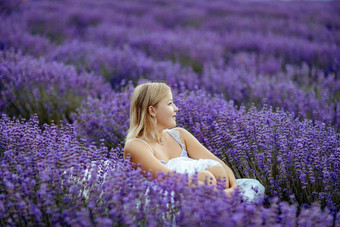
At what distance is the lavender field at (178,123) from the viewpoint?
1.48 m

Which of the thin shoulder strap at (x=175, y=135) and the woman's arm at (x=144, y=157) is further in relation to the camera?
the thin shoulder strap at (x=175, y=135)

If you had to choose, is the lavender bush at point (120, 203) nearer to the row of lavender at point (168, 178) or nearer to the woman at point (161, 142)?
the row of lavender at point (168, 178)

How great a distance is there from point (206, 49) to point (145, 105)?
476 centimetres

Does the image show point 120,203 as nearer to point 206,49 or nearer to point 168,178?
point 168,178

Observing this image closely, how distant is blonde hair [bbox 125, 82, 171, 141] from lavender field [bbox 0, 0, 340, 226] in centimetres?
23

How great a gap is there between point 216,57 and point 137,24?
13.1ft

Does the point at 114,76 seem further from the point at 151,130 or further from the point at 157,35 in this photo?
the point at 151,130

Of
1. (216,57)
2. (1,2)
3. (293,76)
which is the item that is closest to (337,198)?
(293,76)

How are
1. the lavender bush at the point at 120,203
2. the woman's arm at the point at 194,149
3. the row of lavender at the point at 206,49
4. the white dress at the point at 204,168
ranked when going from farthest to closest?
the row of lavender at the point at 206,49 < the woman's arm at the point at 194,149 < the white dress at the point at 204,168 < the lavender bush at the point at 120,203

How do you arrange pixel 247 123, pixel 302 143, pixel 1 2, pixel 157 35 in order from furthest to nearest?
pixel 1 2 → pixel 157 35 → pixel 247 123 → pixel 302 143

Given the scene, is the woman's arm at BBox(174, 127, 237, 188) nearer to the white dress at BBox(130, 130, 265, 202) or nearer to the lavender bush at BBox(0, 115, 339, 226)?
the white dress at BBox(130, 130, 265, 202)

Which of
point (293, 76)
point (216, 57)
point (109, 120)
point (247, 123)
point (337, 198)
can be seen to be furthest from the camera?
point (216, 57)

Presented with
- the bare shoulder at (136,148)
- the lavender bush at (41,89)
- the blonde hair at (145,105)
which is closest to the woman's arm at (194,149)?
the blonde hair at (145,105)

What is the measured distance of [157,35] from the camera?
7789mm
